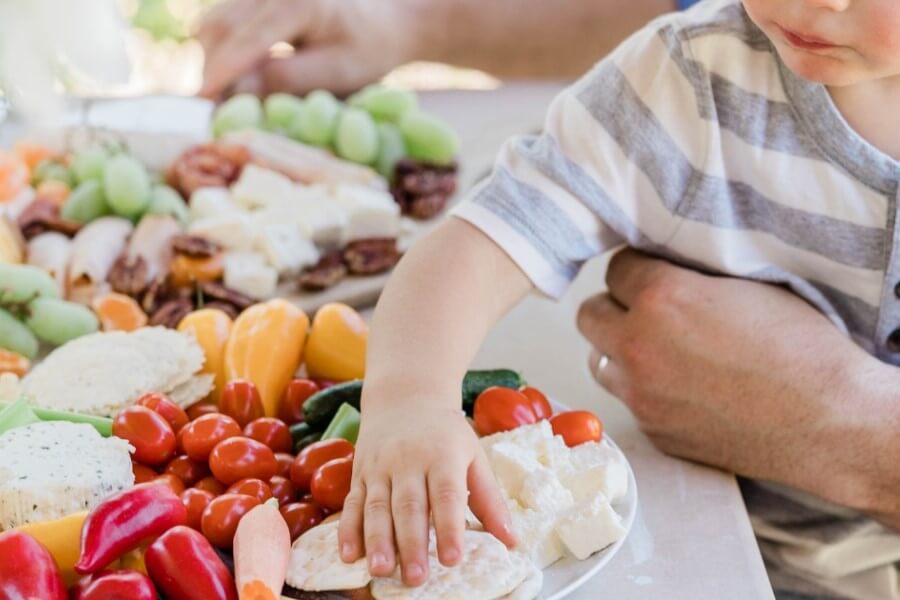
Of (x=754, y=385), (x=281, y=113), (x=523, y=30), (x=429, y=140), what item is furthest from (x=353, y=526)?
(x=523, y=30)

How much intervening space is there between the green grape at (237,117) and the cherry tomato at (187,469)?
97 centimetres

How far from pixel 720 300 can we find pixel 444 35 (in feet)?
4.12

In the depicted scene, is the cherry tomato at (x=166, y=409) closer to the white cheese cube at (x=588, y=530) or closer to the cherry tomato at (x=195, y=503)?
the cherry tomato at (x=195, y=503)

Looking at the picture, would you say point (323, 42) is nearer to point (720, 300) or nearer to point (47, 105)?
point (720, 300)

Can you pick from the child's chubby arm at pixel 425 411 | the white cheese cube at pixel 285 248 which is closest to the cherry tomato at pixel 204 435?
the child's chubby arm at pixel 425 411

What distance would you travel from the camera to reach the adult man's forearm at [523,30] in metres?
2.11

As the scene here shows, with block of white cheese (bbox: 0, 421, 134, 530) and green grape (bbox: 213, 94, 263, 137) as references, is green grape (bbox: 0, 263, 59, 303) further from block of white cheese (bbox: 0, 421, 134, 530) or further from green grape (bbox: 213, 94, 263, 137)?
green grape (bbox: 213, 94, 263, 137)

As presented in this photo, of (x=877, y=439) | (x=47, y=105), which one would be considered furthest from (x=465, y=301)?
(x=47, y=105)

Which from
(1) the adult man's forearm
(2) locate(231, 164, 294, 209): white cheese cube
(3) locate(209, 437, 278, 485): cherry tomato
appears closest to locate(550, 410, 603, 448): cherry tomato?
(3) locate(209, 437, 278, 485): cherry tomato

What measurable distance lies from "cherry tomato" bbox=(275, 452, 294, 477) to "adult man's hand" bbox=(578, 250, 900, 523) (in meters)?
0.32

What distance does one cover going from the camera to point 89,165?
5.16ft

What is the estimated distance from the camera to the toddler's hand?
739 mm

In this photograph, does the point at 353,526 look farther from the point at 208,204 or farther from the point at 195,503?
the point at 208,204

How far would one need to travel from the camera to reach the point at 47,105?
0.52m
